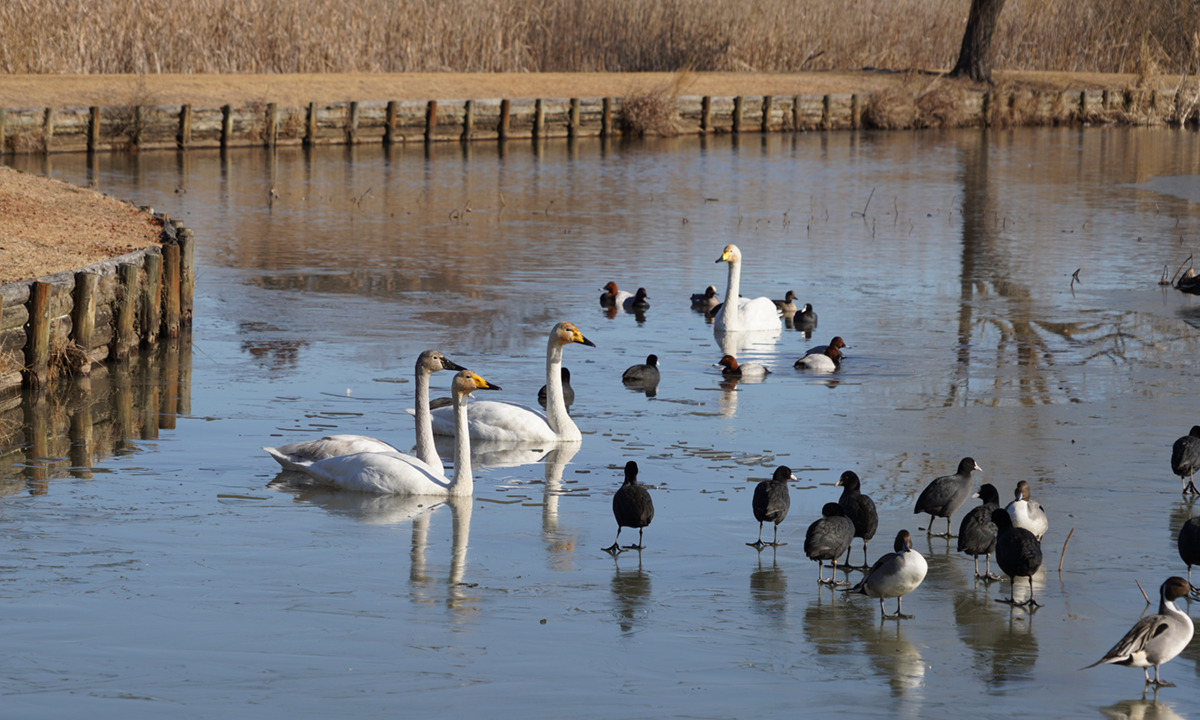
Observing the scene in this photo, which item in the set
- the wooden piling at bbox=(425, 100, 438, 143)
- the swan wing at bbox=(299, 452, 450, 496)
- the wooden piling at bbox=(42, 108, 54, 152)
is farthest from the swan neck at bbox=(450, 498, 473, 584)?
the wooden piling at bbox=(425, 100, 438, 143)

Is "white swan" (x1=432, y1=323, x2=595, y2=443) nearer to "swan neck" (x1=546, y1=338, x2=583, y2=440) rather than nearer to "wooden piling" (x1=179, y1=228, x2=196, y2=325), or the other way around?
"swan neck" (x1=546, y1=338, x2=583, y2=440)

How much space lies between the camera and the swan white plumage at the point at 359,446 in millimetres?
10141

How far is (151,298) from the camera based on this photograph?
14320mm

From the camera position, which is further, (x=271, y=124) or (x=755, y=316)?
(x=271, y=124)

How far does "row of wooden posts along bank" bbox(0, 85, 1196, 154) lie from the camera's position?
34.1 metres

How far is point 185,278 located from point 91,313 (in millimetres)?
2713

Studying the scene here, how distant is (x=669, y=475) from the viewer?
10375 millimetres

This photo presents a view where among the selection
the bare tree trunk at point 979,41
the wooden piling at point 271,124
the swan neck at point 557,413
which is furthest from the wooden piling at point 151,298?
the bare tree trunk at point 979,41

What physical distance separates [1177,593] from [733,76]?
46.4 metres

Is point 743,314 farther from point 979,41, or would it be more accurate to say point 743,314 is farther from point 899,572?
point 979,41

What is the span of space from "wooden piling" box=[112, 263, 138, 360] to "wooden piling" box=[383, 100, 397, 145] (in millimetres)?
25463

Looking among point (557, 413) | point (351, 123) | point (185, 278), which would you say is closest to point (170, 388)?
point (185, 278)

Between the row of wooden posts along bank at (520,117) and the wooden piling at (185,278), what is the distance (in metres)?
18.3

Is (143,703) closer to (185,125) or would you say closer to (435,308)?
(435,308)
